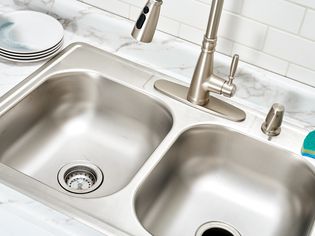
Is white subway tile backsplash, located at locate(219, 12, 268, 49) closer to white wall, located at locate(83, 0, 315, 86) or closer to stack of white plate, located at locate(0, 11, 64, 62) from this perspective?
white wall, located at locate(83, 0, 315, 86)

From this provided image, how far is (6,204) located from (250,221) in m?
0.56

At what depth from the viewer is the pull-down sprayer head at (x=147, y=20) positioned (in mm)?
1062

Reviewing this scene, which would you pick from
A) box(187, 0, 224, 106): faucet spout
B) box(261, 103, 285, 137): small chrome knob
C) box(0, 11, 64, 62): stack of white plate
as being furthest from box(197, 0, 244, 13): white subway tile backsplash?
box(0, 11, 64, 62): stack of white plate

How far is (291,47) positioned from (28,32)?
0.66 metres

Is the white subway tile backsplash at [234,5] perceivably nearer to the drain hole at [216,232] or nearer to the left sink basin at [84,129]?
the left sink basin at [84,129]

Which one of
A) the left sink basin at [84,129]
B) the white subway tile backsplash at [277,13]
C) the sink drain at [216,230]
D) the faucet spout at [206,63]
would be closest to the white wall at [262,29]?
the white subway tile backsplash at [277,13]

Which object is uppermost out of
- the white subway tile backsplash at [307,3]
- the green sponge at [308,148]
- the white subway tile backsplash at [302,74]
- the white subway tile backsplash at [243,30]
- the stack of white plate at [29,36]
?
the white subway tile backsplash at [307,3]

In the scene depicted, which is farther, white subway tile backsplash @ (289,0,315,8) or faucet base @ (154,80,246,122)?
faucet base @ (154,80,246,122)

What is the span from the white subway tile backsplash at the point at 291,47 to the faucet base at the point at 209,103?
16cm

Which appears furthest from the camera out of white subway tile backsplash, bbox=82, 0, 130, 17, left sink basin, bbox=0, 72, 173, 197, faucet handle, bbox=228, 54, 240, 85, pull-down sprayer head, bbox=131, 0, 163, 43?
white subway tile backsplash, bbox=82, 0, 130, 17

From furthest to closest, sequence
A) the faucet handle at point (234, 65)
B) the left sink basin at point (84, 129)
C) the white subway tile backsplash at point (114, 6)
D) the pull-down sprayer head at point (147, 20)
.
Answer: the white subway tile backsplash at point (114, 6) → the left sink basin at point (84, 129) → the faucet handle at point (234, 65) → the pull-down sprayer head at point (147, 20)

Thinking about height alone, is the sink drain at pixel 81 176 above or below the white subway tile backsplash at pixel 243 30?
below

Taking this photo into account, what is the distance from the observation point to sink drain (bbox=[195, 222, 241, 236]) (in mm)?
1204

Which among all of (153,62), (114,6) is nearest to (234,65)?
(153,62)
